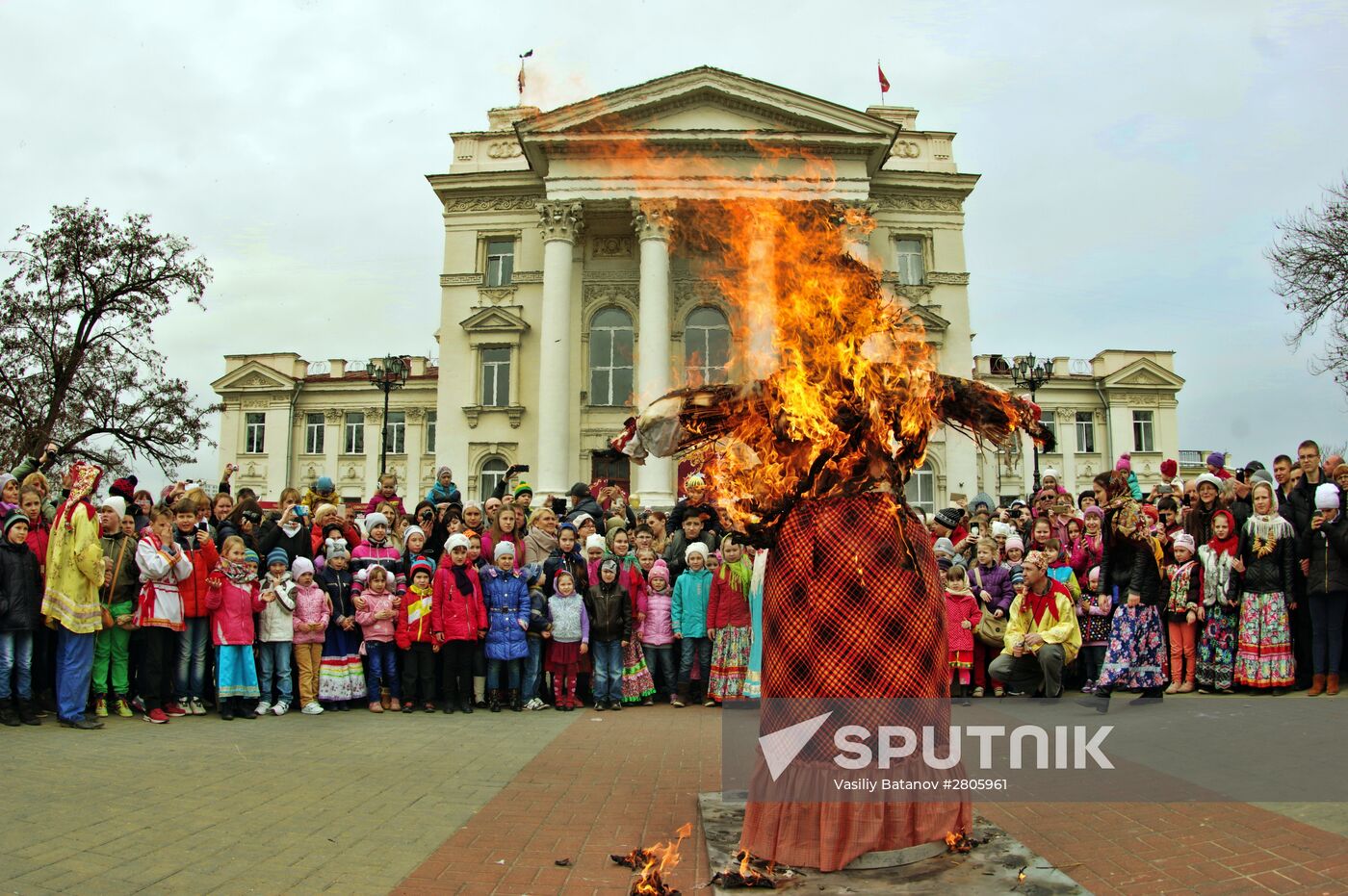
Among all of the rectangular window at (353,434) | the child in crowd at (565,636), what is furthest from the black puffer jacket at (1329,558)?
the rectangular window at (353,434)

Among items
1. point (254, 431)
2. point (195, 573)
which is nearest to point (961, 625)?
point (195, 573)

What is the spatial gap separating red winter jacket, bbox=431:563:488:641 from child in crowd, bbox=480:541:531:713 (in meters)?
0.15

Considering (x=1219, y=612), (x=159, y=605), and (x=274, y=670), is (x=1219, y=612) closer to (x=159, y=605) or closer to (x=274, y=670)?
(x=274, y=670)

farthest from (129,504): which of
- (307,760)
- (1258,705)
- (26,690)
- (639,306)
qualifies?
(639,306)

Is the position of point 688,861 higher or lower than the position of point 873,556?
lower

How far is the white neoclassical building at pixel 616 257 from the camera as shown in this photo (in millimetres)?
31734

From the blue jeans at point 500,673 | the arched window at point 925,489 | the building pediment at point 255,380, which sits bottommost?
the blue jeans at point 500,673

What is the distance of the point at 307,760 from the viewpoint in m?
7.29

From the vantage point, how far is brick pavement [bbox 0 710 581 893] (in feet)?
14.9

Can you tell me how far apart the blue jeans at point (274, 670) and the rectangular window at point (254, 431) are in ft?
139

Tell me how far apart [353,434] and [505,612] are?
40.4 m

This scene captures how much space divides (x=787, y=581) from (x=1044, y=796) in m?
2.71

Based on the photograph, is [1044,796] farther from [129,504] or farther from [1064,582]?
[129,504]

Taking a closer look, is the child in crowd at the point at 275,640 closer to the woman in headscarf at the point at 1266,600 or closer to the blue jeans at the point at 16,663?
the blue jeans at the point at 16,663
